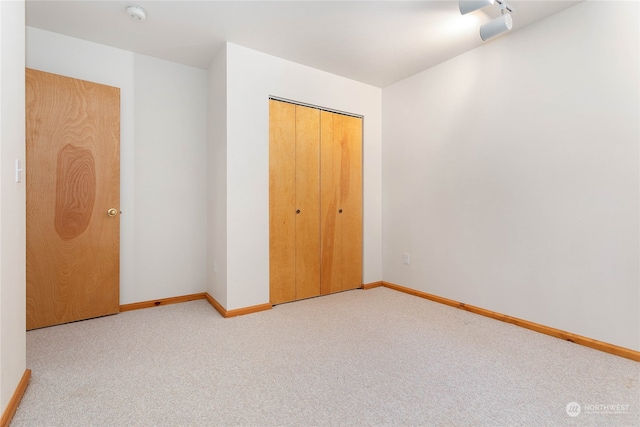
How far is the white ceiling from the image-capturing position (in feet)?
7.18

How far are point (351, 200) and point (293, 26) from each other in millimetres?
1875

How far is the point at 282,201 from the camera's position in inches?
121

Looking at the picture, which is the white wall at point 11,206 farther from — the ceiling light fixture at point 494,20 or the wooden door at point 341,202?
the ceiling light fixture at point 494,20

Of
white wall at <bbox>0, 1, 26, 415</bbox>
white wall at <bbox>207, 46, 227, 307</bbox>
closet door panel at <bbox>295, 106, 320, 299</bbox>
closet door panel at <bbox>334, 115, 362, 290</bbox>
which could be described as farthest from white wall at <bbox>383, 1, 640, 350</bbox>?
white wall at <bbox>0, 1, 26, 415</bbox>

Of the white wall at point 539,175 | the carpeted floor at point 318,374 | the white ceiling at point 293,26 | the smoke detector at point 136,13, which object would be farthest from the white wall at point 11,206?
the white wall at point 539,175

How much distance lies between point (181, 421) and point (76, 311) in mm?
1869

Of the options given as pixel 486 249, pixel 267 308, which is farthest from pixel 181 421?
pixel 486 249

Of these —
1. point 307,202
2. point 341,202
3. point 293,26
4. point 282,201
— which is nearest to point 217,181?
point 282,201

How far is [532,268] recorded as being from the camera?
2.41 metres

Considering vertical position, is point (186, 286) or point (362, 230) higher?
point (362, 230)

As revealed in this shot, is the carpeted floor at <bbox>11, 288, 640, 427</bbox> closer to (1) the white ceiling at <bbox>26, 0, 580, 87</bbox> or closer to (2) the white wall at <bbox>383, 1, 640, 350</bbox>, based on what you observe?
(2) the white wall at <bbox>383, 1, 640, 350</bbox>

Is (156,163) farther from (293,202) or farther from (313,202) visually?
(313,202)

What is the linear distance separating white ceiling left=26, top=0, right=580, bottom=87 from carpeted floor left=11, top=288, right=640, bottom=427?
2.45 meters

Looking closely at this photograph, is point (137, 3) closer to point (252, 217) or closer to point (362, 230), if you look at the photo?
point (252, 217)
